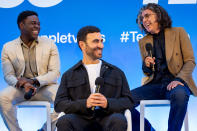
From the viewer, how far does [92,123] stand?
11.6 feet

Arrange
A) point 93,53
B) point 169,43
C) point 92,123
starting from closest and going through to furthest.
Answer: point 92,123 → point 93,53 → point 169,43

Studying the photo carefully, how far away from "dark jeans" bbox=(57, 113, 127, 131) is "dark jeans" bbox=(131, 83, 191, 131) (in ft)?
2.74

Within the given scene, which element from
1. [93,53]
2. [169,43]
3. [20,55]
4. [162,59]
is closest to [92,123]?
[93,53]

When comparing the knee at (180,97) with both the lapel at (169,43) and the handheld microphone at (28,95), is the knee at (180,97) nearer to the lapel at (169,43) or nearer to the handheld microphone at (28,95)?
the lapel at (169,43)

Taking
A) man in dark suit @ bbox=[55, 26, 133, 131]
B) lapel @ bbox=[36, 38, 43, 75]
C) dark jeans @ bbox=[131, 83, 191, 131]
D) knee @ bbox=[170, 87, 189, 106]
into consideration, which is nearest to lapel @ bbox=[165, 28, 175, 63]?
dark jeans @ bbox=[131, 83, 191, 131]

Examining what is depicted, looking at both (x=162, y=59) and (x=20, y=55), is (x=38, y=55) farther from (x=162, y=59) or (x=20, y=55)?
(x=162, y=59)

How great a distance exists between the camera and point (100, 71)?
12.2ft

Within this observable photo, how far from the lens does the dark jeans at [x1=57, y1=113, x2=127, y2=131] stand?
3.32m

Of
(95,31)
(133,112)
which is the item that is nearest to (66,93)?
(95,31)

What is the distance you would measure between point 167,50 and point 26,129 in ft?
7.59

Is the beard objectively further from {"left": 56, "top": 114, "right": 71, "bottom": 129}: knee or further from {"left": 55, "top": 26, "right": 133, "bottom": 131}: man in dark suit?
{"left": 56, "top": 114, "right": 71, "bottom": 129}: knee

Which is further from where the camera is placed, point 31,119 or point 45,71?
point 31,119

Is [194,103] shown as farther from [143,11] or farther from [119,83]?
[119,83]

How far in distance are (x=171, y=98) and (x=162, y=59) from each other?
62cm
